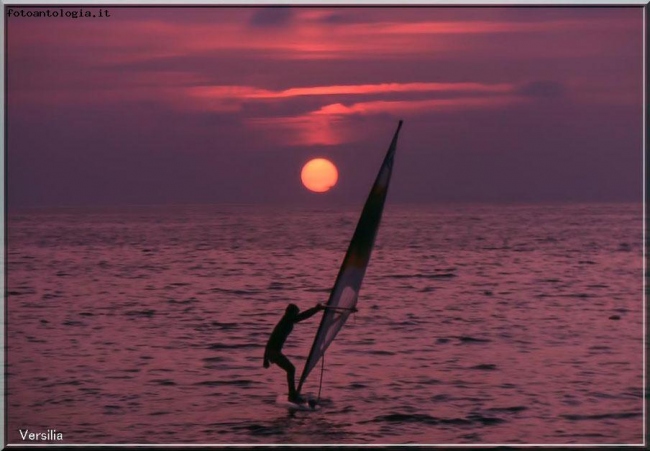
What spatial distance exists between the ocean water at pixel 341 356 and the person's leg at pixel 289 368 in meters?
0.41

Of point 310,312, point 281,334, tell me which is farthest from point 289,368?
point 310,312

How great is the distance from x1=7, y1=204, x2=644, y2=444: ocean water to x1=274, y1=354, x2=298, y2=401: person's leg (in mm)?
405

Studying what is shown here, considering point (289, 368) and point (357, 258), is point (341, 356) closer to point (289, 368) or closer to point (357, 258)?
point (289, 368)

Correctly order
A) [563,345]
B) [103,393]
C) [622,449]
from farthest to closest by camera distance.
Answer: [563,345], [103,393], [622,449]

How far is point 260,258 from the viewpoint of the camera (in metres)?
73.2

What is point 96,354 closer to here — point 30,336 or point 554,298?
point 30,336

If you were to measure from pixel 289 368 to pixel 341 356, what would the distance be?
8.46m

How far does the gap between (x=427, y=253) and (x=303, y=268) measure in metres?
17.3

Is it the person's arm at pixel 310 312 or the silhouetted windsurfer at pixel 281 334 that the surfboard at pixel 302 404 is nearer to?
the silhouetted windsurfer at pixel 281 334

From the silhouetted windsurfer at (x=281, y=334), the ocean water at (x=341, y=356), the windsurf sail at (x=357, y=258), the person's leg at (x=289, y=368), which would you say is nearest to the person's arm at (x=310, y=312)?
the silhouetted windsurfer at (x=281, y=334)

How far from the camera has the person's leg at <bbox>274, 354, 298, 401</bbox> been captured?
Result: 1788 centimetres

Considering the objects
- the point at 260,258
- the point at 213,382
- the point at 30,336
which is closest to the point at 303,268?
the point at 260,258

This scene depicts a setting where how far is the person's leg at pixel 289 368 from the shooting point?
58.6 ft

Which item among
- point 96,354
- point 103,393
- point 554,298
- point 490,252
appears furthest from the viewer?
point 490,252
